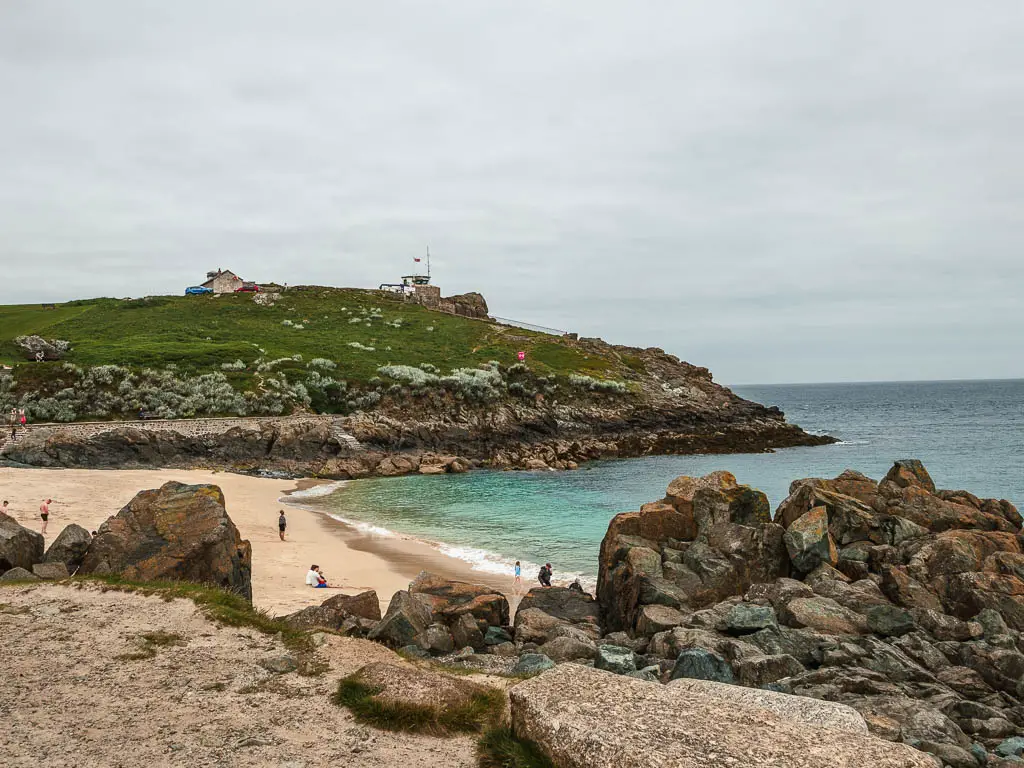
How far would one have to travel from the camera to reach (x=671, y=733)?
24.1ft

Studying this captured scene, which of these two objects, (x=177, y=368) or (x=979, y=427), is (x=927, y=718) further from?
(x=979, y=427)

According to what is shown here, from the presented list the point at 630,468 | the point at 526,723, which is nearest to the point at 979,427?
the point at 630,468

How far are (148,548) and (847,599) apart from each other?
18944 millimetres

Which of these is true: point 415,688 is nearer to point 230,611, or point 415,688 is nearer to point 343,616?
point 230,611

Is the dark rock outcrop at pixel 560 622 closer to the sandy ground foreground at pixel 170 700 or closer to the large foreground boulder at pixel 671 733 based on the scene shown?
the sandy ground foreground at pixel 170 700

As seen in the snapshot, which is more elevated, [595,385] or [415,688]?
[595,385]

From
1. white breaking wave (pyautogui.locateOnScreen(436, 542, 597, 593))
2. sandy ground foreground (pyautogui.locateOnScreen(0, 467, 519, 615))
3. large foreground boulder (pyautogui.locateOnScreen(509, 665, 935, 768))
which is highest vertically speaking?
large foreground boulder (pyautogui.locateOnScreen(509, 665, 935, 768))

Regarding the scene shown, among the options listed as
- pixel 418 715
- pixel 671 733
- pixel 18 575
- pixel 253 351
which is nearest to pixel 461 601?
pixel 418 715

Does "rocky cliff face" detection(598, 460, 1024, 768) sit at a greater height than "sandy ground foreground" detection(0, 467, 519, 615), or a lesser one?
greater

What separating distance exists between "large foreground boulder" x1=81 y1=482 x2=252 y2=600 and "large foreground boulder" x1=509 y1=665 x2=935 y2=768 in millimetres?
11724

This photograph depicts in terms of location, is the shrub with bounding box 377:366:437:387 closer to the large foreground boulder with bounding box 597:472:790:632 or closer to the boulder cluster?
the large foreground boulder with bounding box 597:472:790:632

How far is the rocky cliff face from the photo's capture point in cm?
1309

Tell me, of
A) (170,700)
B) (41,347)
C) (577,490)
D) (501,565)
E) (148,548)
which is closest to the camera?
(170,700)

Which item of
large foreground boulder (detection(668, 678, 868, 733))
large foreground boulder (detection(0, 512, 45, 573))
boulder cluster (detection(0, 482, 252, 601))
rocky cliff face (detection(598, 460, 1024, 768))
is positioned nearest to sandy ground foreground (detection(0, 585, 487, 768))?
boulder cluster (detection(0, 482, 252, 601))
